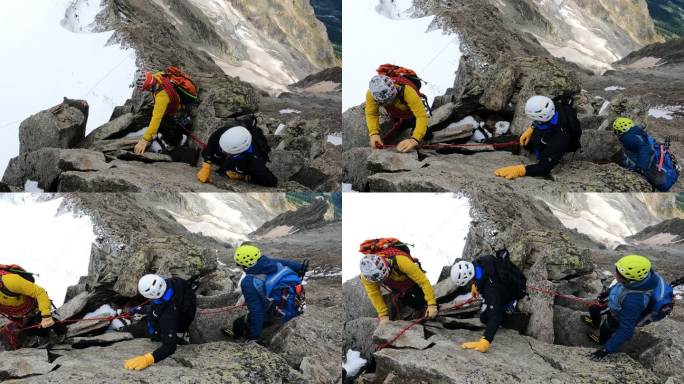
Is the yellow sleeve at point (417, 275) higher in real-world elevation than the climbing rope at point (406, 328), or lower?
higher

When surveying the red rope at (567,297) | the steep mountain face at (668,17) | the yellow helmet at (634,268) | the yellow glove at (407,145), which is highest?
the steep mountain face at (668,17)

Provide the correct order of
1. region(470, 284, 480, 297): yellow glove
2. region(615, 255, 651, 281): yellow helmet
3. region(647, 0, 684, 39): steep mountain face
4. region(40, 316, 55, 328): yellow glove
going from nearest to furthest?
1. region(615, 255, 651, 281): yellow helmet
2. region(40, 316, 55, 328): yellow glove
3. region(470, 284, 480, 297): yellow glove
4. region(647, 0, 684, 39): steep mountain face

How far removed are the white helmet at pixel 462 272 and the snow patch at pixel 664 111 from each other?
10.4ft

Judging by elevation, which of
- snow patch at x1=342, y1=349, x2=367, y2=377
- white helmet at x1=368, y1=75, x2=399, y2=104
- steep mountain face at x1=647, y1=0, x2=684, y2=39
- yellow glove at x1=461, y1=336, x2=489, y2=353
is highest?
steep mountain face at x1=647, y1=0, x2=684, y2=39

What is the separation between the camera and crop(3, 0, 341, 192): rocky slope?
8.06m

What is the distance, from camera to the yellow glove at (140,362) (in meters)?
6.79

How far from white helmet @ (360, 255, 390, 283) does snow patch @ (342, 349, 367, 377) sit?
112 cm

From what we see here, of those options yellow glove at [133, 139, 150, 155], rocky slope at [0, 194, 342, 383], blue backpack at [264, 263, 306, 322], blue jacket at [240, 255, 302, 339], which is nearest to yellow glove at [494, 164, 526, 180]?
rocky slope at [0, 194, 342, 383]

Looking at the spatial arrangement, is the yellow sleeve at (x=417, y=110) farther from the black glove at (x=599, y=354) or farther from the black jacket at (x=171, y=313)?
the black jacket at (x=171, y=313)

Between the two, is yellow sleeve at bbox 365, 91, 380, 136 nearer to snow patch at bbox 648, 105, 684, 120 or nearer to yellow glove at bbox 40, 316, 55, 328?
snow patch at bbox 648, 105, 684, 120

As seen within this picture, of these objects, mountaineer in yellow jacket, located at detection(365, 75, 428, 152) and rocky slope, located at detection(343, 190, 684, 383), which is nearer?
rocky slope, located at detection(343, 190, 684, 383)

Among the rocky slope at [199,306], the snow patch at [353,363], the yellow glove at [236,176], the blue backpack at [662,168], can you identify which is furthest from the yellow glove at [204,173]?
the blue backpack at [662,168]

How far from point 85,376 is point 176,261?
5.83 ft

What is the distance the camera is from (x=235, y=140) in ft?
25.4
